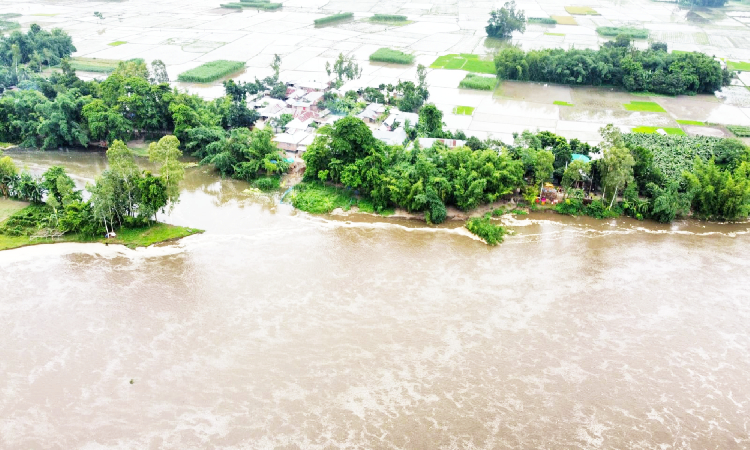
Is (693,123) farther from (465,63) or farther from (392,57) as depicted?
(392,57)

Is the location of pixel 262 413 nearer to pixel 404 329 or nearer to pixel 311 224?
pixel 404 329

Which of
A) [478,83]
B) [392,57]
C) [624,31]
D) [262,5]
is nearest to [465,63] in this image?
[392,57]

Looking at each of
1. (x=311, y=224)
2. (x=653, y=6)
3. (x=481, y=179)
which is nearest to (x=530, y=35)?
(x=653, y=6)

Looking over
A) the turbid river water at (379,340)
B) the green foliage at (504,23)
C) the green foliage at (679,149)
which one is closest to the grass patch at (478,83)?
the green foliage at (679,149)

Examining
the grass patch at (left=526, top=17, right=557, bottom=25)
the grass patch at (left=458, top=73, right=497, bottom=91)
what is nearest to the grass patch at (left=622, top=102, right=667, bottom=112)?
the grass patch at (left=458, top=73, right=497, bottom=91)

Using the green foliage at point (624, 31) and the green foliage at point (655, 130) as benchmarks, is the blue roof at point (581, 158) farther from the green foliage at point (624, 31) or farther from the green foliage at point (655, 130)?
the green foliage at point (624, 31)

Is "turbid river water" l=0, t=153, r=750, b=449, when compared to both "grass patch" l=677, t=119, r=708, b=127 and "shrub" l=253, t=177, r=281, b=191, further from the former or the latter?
"grass patch" l=677, t=119, r=708, b=127
